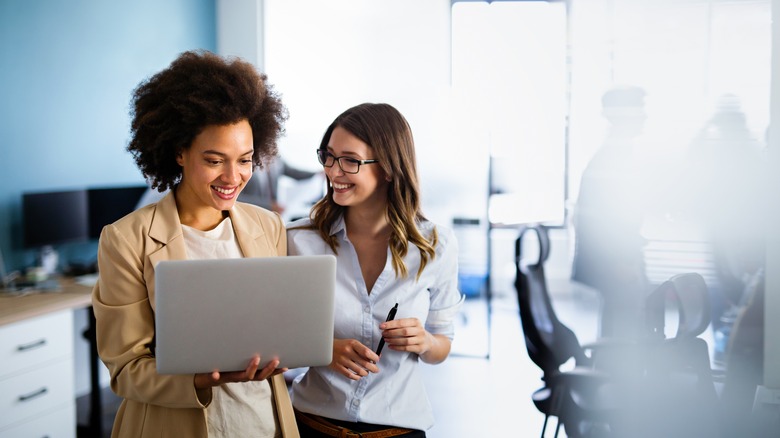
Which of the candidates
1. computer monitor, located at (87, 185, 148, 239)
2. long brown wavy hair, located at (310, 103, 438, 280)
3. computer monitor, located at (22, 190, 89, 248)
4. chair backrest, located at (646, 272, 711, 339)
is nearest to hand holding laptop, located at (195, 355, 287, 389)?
long brown wavy hair, located at (310, 103, 438, 280)

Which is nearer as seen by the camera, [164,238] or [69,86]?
[164,238]

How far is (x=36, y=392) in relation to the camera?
290 cm

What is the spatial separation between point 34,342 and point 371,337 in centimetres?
185

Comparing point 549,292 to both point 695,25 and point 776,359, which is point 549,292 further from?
point 695,25

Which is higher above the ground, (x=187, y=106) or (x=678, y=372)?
(x=187, y=106)

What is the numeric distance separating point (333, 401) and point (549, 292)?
1487 mm

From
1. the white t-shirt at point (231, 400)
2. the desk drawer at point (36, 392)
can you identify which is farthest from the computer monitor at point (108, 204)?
the white t-shirt at point (231, 400)

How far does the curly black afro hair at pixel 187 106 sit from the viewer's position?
1514 mm

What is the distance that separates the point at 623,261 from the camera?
2.79m

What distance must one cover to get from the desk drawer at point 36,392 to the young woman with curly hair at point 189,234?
1518 mm

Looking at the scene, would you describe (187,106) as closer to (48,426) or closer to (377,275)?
(377,275)

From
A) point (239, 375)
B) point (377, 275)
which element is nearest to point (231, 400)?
point (239, 375)

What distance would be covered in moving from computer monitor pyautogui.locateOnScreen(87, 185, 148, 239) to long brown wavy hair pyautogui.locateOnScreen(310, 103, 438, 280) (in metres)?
2.49

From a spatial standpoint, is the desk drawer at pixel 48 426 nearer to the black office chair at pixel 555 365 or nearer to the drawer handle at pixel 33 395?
the drawer handle at pixel 33 395
